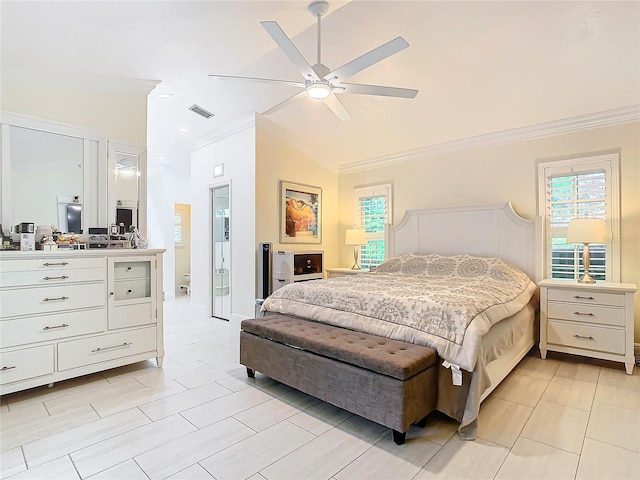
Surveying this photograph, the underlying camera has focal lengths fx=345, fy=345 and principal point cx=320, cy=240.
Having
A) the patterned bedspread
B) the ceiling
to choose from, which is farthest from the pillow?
the ceiling

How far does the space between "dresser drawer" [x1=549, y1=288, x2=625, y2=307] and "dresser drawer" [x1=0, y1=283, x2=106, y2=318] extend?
14.3 ft

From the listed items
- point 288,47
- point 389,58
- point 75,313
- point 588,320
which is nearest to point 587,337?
point 588,320

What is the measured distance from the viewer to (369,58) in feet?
8.06

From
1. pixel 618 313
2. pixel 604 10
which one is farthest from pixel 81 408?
pixel 604 10

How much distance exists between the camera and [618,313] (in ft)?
10.6

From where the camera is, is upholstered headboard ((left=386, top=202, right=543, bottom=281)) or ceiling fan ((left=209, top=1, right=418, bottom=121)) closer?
ceiling fan ((left=209, top=1, right=418, bottom=121))

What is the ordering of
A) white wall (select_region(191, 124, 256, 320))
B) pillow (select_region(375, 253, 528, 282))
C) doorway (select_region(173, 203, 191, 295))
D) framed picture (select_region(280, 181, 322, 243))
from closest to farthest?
pillow (select_region(375, 253, 528, 282)) → white wall (select_region(191, 124, 256, 320)) → framed picture (select_region(280, 181, 322, 243)) → doorway (select_region(173, 203, 191, 295))

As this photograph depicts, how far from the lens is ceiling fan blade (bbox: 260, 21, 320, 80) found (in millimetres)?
2240

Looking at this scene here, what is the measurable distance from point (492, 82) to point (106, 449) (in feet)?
14.7

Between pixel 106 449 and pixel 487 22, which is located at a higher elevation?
pixel 487 22

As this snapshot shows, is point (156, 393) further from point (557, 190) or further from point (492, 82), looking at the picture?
point (557, 190)

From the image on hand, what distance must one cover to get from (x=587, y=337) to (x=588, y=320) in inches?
6.5

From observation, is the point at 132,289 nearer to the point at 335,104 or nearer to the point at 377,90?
the point at 335,104

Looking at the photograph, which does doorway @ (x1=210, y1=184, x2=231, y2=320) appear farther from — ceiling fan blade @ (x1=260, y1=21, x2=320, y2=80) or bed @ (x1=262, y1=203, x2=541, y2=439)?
ceiling fan blade @ (x1=260, y1=21, x2=320, y2=80)
